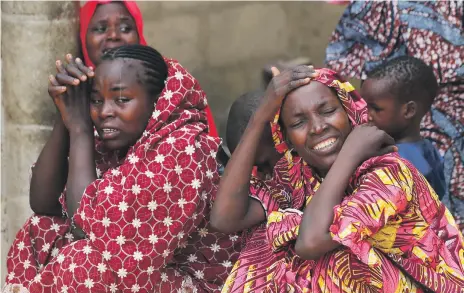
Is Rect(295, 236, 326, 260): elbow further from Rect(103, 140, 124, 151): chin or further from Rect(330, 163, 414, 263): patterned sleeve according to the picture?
Rect(103, 140, 124, 151): chin

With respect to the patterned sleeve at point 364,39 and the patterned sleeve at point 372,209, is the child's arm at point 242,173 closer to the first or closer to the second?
the patterned sleeve at point 372,209

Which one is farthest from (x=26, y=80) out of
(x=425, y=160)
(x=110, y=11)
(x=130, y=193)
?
(x=425, y=160)

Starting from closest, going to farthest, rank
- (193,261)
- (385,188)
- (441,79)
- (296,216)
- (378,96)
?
1. (385,188)
2. (296,216)
3. (193,261)
4. (378,96)
5. (441,79)

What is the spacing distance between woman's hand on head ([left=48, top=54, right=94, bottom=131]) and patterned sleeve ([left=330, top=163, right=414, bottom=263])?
1.32 meters

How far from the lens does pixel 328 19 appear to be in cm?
658

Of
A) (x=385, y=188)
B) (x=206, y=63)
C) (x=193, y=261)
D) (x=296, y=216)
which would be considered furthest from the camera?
(x=206, y=63)

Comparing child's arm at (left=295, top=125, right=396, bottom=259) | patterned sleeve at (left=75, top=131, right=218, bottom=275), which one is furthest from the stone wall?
child's arm at (left=295, top=125, right=396, bottom=259)

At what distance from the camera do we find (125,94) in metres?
3.74

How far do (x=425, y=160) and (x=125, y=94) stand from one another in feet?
5.63

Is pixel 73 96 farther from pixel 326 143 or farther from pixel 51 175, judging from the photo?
pixel 326 143

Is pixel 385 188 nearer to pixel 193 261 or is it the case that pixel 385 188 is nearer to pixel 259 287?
pixel 259 287

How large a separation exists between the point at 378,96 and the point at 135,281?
5.96 feet

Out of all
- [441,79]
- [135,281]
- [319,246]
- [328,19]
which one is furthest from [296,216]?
[328,19]

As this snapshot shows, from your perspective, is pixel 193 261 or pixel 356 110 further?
pixel 193 261
